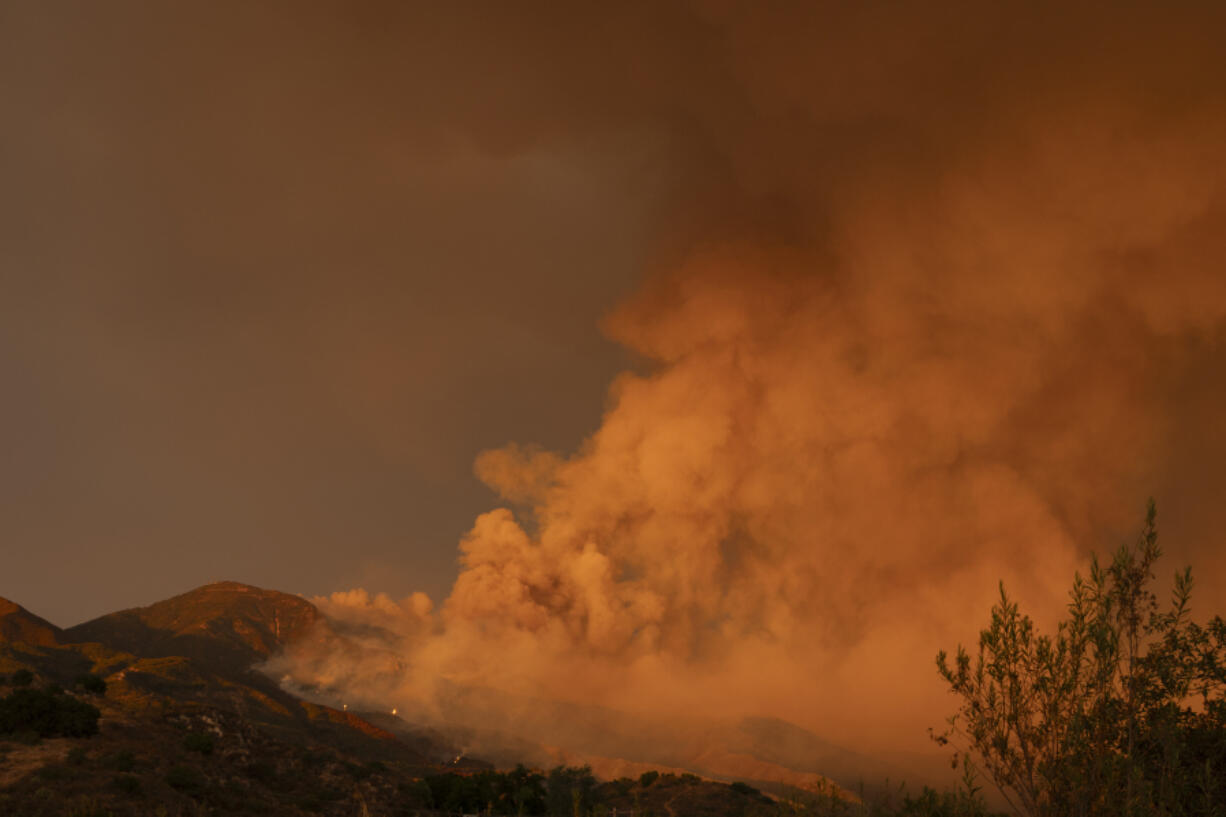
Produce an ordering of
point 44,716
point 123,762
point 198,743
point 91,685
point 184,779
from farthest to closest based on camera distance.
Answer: point 91,685 < point 198,743 < point 184,779 < point 44,716 < point 123,762

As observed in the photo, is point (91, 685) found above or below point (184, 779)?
above

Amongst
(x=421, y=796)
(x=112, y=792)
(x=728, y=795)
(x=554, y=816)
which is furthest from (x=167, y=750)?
(x=728, y=795)

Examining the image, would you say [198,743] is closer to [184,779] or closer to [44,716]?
[184,779]

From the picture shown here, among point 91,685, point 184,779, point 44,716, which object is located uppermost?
point 91,685

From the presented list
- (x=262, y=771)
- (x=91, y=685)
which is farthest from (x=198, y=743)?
(x=91, y=685)

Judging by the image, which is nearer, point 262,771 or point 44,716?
point 44,716

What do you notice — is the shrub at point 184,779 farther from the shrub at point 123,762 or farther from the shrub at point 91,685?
the shrub at point 91,685

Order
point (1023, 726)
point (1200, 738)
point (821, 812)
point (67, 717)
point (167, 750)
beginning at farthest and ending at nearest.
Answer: point (167, 750), point (67, 717), point (1200, 738), point (821, 812), point (1023, 726)

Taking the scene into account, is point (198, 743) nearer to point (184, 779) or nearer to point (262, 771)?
point (262, 771)

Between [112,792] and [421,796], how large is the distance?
2014 inches

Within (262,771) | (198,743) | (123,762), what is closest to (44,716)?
(123,762)

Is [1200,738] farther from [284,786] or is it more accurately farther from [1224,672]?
[284,786]

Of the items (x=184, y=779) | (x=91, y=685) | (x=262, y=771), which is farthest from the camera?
(x=262, y=771)

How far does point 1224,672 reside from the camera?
25109 millimetres
